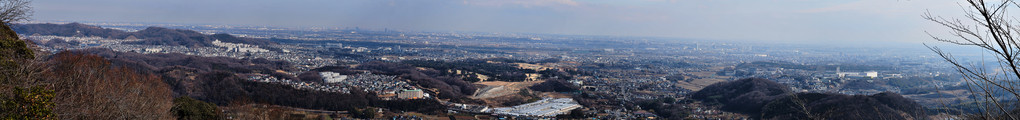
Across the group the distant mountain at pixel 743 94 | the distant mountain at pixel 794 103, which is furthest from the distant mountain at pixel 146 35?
the distant mountain at pixel 794 103

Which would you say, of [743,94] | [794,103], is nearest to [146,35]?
[743,94]

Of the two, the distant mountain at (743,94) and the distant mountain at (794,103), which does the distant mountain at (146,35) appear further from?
the distant mountain at (794,103)

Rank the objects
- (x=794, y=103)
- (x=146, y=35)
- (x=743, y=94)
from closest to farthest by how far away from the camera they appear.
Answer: (x=794, y=103)
(x=743, y=94)
(x=146, y=35)

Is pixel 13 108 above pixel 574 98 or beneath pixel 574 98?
above

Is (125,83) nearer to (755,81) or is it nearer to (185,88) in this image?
(185,88)

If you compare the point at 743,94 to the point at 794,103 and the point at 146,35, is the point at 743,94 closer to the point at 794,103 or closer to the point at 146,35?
the point at 794,103

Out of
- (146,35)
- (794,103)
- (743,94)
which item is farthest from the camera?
(146,35)

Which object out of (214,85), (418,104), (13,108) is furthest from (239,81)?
(13,108)

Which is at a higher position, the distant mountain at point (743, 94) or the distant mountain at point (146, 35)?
the distant mountain at point (146, 35)

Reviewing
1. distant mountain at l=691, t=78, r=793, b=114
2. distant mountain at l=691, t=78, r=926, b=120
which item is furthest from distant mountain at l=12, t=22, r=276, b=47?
distant mountain at l=691, t=78, r=926, b=120
